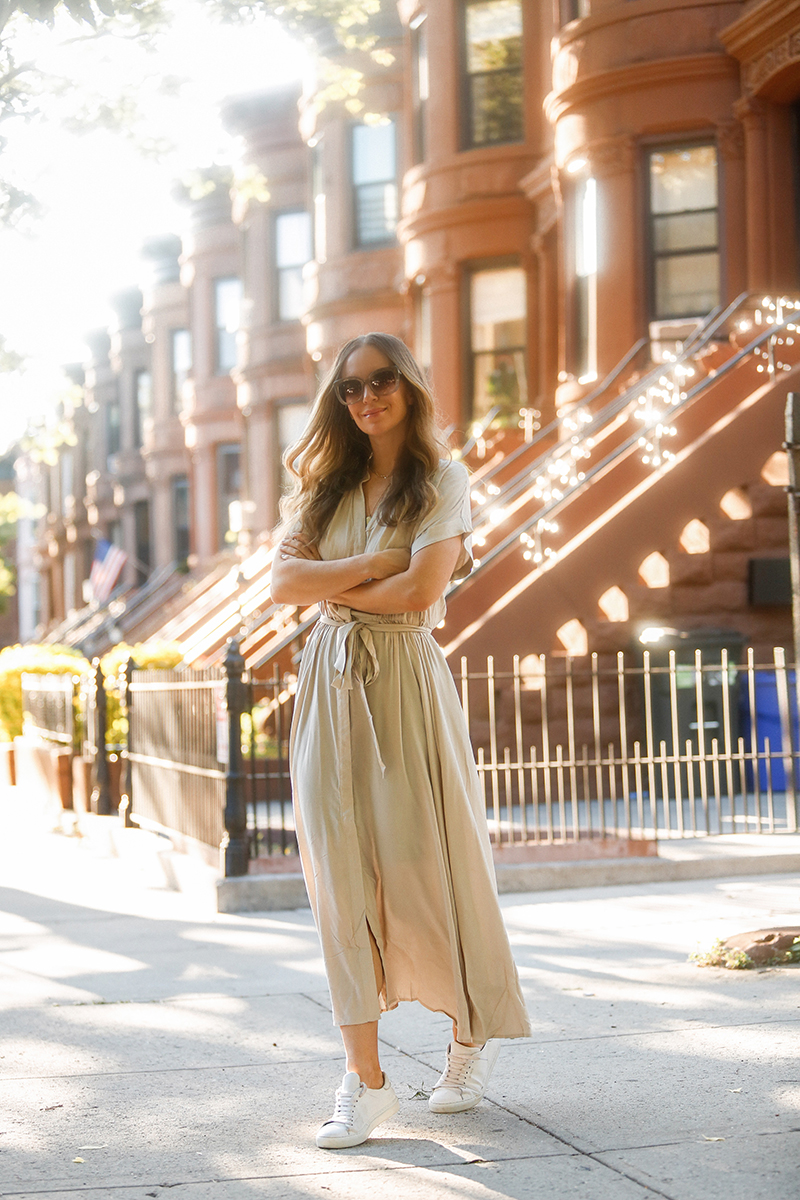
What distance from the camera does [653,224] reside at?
1638 cm

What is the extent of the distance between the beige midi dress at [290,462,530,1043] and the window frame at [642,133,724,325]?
12338 millimetres

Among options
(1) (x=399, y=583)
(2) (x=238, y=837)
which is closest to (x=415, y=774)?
(1) (x=399, y=583)

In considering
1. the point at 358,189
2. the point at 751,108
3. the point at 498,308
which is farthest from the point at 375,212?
the point at 751,108

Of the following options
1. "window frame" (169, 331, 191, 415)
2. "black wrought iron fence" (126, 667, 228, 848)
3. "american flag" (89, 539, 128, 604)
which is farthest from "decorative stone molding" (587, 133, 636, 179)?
"window frame" (169, 331, 191, 415)

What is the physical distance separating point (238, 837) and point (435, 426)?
15.3 ft

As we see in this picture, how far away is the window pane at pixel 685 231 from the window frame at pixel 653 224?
0.04 m

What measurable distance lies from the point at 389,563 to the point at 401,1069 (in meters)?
1.77

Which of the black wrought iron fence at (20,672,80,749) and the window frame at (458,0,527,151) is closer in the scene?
the black wrought iron fence at (20,672,80,749)

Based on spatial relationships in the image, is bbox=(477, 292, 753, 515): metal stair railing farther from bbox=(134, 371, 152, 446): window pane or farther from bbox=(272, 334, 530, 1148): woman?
bbox=(134, 371, 152, 446): window pane

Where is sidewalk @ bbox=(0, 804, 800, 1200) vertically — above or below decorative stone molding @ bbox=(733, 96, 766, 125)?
below

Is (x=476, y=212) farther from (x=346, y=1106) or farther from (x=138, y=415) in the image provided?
(x=138, y=415)

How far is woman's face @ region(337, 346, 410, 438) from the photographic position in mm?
4434

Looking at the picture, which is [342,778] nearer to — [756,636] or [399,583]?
[399,583]

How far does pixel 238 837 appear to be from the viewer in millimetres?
8703
